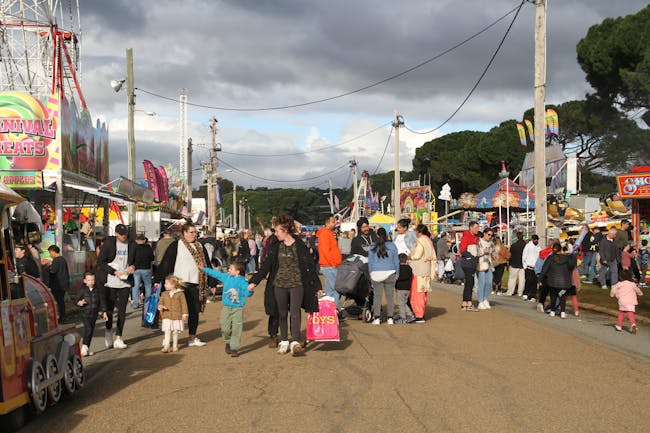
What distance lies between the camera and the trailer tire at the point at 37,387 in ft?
22.1

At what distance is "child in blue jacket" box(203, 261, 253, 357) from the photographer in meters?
10.7

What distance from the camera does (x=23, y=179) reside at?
773 inches

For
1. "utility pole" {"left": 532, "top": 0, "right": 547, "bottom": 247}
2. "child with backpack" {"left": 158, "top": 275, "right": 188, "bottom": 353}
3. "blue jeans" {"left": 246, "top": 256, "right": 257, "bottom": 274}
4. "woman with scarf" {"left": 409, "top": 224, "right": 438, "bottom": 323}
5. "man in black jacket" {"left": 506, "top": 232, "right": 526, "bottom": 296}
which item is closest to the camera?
"child with backpack" {"left": 158, "top": 275, "right": 188, "bottom": 353}

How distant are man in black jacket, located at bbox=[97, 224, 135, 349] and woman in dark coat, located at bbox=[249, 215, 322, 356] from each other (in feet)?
6.89

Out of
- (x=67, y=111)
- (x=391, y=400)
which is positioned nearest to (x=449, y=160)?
(x=67, y=111)

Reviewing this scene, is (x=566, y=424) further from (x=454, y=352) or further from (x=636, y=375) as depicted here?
(x=454, y=352)

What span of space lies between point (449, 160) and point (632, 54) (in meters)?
42.9

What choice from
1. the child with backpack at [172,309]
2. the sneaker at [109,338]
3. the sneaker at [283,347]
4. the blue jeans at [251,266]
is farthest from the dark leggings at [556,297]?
the blue jeans at [251,266]

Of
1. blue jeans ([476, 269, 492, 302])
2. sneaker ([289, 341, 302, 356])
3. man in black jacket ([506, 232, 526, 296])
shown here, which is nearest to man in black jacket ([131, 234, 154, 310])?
sneaker ([289, 341, 302, 356])

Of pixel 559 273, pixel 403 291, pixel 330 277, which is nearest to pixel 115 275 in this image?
pixel 330 277

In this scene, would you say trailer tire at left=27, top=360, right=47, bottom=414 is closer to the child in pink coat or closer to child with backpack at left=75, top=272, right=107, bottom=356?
child with backpack at left=75, top=272, right=107, bottom=356

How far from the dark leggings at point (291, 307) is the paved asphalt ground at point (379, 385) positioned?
37 centimetres

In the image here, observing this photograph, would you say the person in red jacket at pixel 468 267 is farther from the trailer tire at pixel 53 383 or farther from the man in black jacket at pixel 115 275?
the trailer tire at pixel 53 383

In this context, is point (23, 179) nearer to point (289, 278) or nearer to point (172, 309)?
point (172, 309)
